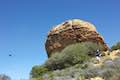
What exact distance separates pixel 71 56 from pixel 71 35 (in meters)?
5.74

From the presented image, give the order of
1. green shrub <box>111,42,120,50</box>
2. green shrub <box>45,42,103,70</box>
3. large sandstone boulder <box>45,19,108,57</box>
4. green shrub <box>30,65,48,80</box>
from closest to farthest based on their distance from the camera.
Answer: green shrub <box>45,42,103,70</box>
green shrub <box>30,65,48,80</box>
green shrub <box>111,42,120,50</box>
large sandstone boulder <box>45,19,108,57</box>

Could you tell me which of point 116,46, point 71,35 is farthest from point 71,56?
point 116,46

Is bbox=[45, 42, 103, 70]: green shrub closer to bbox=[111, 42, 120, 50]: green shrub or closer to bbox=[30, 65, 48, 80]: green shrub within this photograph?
bbox=[30, 65, 48, 80]: green shrub

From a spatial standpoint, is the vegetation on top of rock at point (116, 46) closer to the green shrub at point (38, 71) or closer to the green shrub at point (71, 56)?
the green shrub at point (71, 56)

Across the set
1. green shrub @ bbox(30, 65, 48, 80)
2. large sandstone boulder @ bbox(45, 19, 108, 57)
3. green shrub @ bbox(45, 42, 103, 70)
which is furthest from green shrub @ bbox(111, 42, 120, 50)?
green shrub @ bbox(30, 65, 48, 80)

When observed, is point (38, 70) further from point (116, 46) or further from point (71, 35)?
point (116, 46)

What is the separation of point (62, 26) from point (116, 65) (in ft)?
86.2

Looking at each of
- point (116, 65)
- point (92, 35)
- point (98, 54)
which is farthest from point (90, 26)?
point (116, 65)

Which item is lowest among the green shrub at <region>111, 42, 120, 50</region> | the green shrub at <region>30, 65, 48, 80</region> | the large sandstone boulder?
the green shrub at <region>30, 65, 48, 80</region>

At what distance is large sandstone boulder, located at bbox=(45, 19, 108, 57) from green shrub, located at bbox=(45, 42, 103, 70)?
2.59 m

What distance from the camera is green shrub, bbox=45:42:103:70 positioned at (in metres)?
49.8

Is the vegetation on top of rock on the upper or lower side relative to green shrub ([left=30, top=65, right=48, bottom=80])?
upper

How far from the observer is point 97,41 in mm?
56188

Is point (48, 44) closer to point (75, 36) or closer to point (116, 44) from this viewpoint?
point (75, 36)
